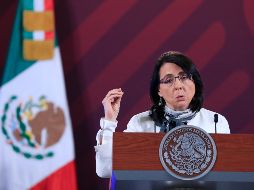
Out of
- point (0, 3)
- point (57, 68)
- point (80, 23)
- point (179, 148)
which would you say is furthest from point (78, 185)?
point (179, 148)

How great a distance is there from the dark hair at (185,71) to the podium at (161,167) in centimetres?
69

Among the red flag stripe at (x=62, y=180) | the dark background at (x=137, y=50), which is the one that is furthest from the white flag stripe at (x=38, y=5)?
the red flag stripe at (x=62, y=180)

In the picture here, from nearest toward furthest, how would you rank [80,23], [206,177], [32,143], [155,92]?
1. [206,177]
2. [155,92]
3. [32,143]
4. [80,23]

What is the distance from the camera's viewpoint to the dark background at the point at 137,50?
345 cm

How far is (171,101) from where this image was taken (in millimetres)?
2262

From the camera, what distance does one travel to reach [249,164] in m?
1.54

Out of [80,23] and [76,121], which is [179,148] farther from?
[80,23]

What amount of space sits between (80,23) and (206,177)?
223cm

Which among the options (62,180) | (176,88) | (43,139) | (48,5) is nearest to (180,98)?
(176,88)

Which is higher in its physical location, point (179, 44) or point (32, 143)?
point (179, 44)

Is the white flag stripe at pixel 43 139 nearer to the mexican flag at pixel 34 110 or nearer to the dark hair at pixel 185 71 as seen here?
the mexican flag at pixel 34 110

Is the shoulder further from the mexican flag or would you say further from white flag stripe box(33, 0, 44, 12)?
white flag stripe box(33, 0, 44, 12)

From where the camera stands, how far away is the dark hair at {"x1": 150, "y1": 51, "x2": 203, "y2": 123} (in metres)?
2.24

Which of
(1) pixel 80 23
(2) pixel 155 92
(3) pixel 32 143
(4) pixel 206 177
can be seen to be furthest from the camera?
(1) pixel 80 23
